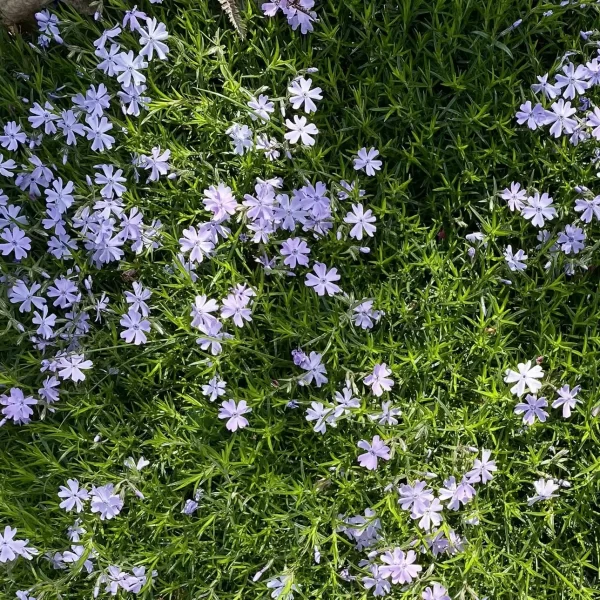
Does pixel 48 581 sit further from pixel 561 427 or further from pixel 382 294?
pixel 561 427

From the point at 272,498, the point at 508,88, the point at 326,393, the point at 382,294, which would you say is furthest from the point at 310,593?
the point at 508,88

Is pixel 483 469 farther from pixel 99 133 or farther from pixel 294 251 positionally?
pixel 99 133

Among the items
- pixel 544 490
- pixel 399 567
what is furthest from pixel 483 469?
pixel 399 567

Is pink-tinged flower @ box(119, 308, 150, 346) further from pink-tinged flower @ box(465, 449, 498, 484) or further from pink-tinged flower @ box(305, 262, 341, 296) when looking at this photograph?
pink-tinged flower @ box(465, 449, 498, 484)

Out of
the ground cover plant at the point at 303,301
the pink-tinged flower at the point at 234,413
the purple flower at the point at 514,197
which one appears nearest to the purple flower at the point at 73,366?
the ground cover plant at the point at 303,301

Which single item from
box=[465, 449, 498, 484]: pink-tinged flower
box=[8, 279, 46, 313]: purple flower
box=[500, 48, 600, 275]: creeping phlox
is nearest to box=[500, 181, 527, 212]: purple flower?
box=[500, 48, 600, 275]: creeping phlox

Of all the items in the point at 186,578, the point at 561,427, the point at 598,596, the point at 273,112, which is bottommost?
the point at 598,596
